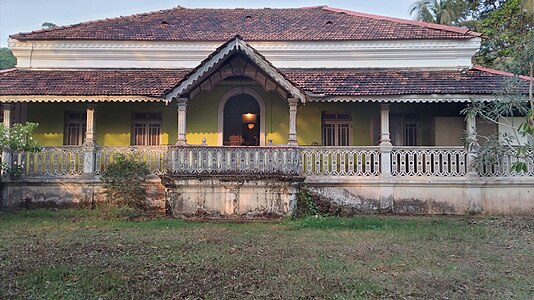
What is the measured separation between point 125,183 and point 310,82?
6.30 metres

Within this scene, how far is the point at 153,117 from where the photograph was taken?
49.1 ft

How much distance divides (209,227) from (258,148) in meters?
2.69

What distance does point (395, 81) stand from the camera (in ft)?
44.3

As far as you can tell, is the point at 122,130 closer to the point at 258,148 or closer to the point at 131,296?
the point at 258,148

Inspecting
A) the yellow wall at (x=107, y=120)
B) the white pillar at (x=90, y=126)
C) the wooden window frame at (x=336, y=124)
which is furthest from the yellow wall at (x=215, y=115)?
the white pillar at (x=90, y=126)

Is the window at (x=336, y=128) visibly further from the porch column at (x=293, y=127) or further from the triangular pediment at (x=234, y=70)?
the triangular pediment at (x=234, y=70)

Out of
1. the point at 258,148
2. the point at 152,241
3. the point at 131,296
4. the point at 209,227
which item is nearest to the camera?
the point at 131,296

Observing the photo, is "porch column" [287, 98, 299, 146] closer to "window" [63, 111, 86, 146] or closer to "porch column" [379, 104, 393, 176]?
"porch column" [379, 104, 393, 176]

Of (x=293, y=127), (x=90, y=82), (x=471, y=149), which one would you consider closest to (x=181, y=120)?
(x=293, y=127)

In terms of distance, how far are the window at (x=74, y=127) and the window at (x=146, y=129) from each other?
1.70 m

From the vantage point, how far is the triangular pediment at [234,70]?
38.7 feet

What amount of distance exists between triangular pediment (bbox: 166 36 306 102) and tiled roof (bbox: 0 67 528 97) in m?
0.34

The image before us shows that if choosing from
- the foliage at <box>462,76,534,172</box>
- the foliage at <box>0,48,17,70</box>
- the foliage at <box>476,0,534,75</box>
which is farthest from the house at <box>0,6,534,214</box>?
the foliage at <box>0,48,17,70</box>

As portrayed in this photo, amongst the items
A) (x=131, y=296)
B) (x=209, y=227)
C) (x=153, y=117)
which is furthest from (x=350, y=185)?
(x=131, y=296)
